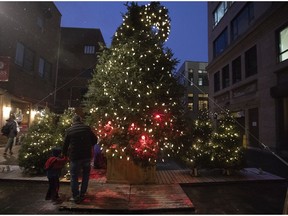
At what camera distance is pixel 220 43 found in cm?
2856

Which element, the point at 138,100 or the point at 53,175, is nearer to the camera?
the point at 53,175

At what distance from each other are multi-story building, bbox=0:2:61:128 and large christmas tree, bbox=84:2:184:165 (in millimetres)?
8236

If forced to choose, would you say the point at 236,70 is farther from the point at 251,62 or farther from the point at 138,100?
the point at 138,100

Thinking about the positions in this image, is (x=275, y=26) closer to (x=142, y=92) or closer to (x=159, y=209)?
(x=142, y=92)

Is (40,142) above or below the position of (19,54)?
below

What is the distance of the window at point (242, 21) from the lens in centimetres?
A: 2109

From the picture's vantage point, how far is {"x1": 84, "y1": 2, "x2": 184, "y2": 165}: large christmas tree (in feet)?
24.9

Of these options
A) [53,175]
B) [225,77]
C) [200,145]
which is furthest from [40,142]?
[225,77]

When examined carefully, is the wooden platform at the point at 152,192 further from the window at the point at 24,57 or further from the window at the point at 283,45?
the window at the point at 24,57

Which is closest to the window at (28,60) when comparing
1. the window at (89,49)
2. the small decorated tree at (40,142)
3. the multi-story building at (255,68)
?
the small decorated tree at (40,142)

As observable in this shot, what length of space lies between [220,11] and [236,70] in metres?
8.60

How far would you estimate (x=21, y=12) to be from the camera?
20.4 meters

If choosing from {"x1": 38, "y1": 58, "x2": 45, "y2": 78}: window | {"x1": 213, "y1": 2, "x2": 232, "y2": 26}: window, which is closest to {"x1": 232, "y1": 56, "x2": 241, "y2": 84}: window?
{"x1": 213, "y1": 2, "x2": 232, "y2": 26}: window

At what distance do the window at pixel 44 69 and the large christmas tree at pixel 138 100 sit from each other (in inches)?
716
